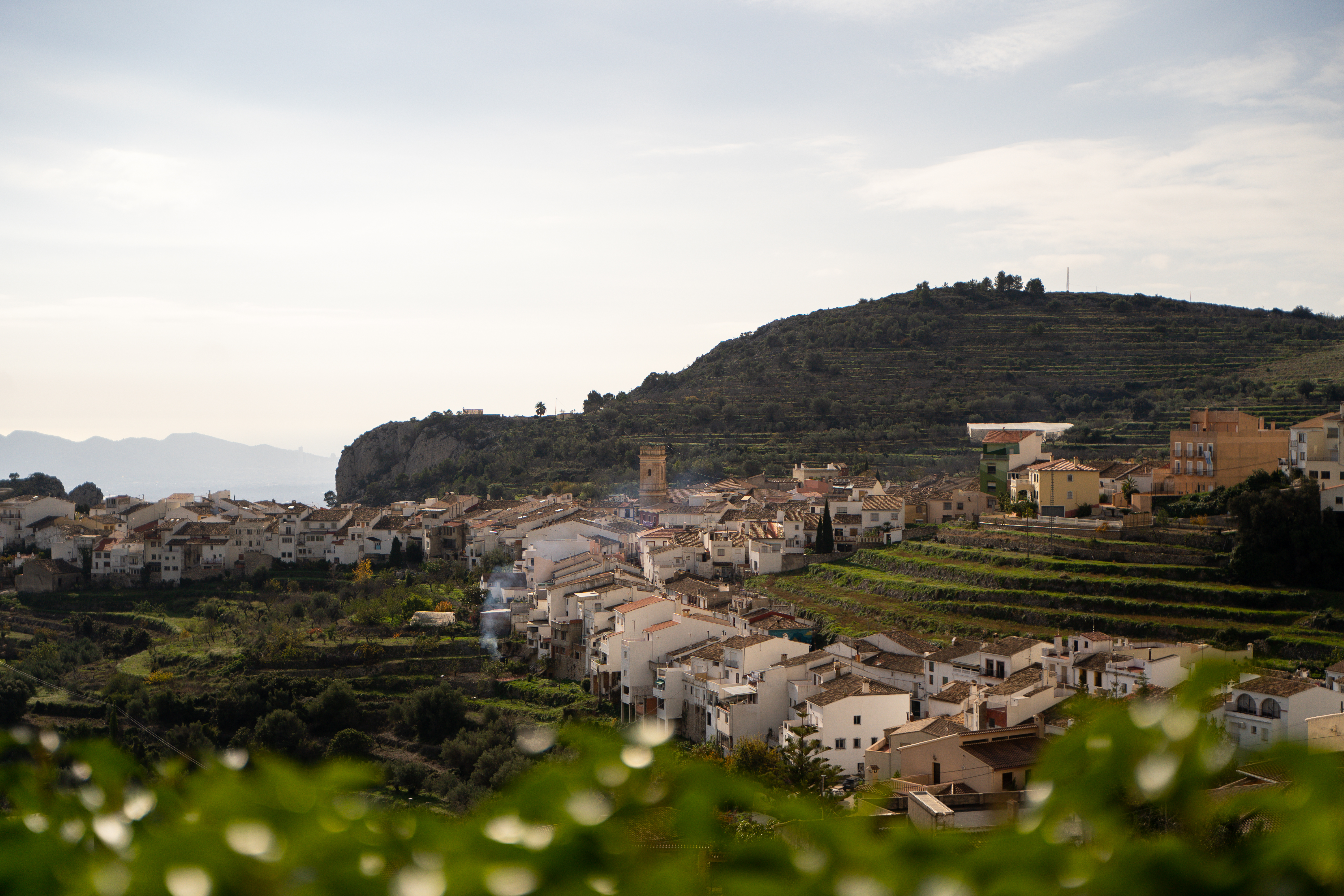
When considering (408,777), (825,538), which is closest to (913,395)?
(825,538)

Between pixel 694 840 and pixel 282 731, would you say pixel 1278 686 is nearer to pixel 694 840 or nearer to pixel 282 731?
pixel 694 840

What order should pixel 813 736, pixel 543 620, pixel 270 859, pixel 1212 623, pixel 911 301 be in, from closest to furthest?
pixel 270 859, pixel 813 736, pixel 1212 623, pixel 543 620, pixel 911 301

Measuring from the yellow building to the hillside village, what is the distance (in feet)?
0.18

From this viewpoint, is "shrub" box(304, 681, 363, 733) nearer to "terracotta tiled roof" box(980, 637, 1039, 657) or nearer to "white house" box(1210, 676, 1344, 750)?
"terracotta tiled roof" box(980, 637, 1039, 657)

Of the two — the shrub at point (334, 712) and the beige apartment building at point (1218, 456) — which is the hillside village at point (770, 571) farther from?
the shrub at point (334, 712)

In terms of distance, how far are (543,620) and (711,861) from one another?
27843mm

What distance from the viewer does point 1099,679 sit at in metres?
18.8

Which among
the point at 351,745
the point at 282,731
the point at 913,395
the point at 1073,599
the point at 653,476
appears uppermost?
the point at 913,395

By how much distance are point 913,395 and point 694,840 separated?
58.2 meters

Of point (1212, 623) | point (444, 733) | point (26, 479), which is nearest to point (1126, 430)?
point (1212, 623)

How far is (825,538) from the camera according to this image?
3250 cm

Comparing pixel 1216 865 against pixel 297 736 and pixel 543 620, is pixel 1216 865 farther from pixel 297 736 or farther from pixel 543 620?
pixel 543 620

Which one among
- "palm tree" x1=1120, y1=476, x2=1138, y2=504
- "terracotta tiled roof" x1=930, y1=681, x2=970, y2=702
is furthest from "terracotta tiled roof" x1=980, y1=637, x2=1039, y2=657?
"palm tree" x1=1120, y1=476, x2=1138, y2=504

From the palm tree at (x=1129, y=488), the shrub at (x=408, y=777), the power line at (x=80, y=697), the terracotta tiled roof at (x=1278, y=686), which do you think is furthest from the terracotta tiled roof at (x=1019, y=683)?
the power line at (x=80, y=697)
